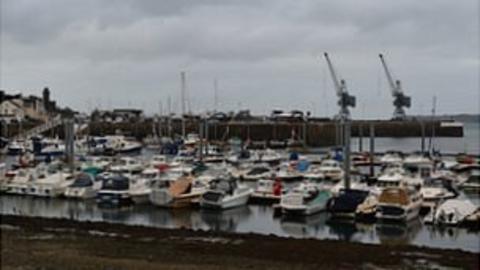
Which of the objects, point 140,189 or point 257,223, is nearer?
point 257,223

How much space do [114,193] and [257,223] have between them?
7.38m

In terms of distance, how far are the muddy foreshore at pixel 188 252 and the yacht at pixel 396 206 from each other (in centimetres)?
514

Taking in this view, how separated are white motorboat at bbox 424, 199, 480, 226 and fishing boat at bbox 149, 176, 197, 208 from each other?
388 inches

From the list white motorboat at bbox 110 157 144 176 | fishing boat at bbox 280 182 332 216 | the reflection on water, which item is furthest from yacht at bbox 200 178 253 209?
white motorboat at bbox 110 157 144 176

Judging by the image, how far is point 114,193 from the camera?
1293 inches

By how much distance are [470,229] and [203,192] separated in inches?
438

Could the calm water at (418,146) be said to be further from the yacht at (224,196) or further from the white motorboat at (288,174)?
the yacht at (224,196)

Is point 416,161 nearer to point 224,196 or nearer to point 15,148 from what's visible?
point 224,196

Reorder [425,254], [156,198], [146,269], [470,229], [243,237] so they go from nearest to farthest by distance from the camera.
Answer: [146,269]
[425,254]
[243,237]
[470,229]
[156,198]

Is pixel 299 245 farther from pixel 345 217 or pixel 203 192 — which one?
pixel 203 192

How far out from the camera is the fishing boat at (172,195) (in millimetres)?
32125

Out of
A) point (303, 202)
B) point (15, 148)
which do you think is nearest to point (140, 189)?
point (303, 202)

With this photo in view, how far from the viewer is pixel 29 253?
61.1ft

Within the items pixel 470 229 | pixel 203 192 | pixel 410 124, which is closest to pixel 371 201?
pixel 470 229
